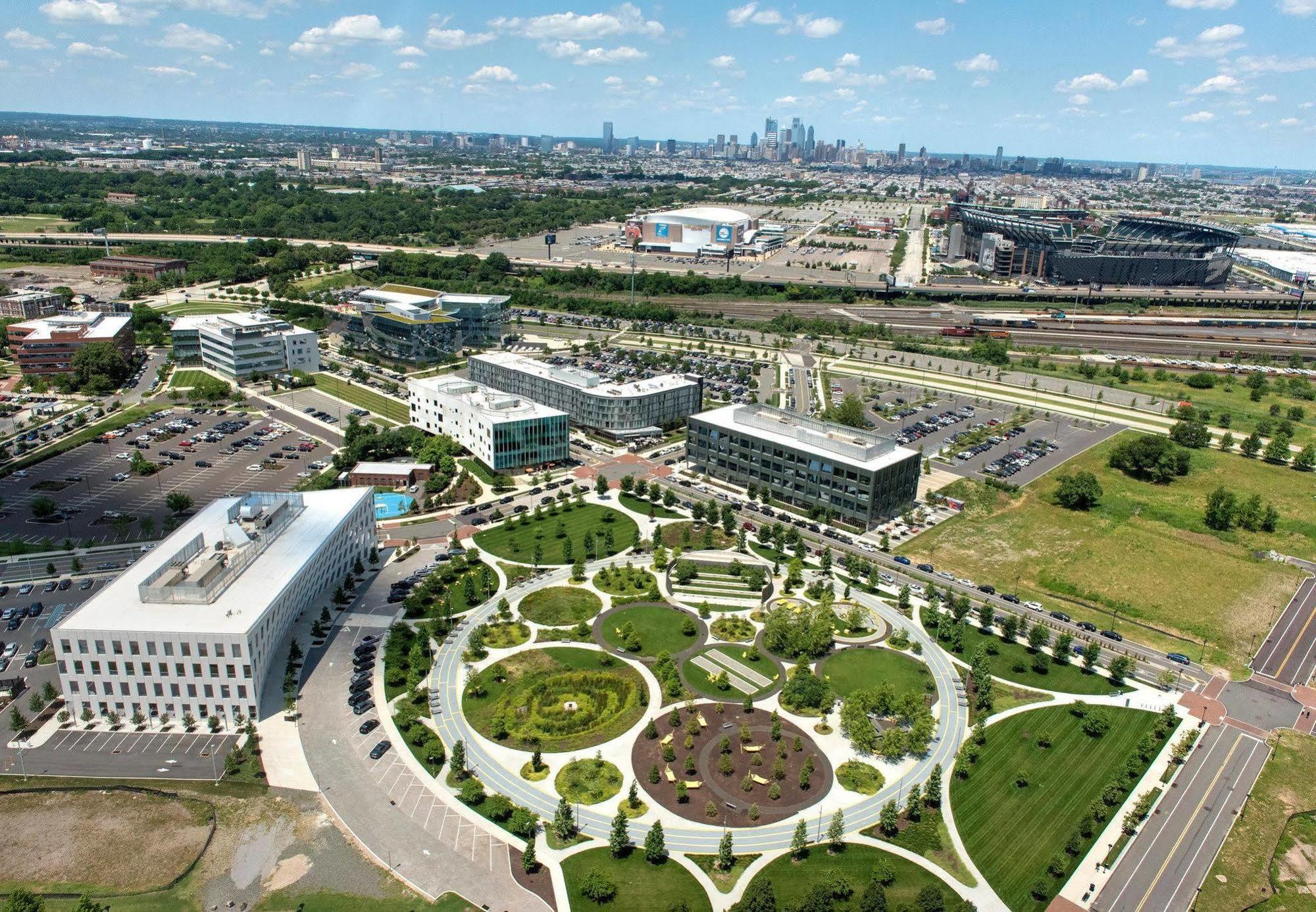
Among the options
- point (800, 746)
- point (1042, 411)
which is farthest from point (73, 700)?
point (1042, 411)

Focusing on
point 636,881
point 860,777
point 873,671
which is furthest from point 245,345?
point 860,777

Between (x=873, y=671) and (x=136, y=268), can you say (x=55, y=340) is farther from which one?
(x=873, y=671)

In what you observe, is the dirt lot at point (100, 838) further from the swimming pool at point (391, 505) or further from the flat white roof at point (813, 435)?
the flat white roof at point (813, 435)

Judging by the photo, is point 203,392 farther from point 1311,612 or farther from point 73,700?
point 1311,612

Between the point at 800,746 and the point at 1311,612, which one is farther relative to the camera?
the point at 1311,612

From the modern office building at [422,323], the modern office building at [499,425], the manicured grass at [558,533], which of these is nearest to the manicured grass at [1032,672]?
the manicured grass at [558,533]

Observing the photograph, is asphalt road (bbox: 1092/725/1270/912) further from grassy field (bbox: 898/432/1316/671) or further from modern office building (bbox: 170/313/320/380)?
modern office building (bbox: 170/313/320/380)
